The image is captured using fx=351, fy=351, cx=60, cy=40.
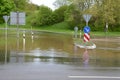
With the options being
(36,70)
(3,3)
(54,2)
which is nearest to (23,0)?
(54,2)

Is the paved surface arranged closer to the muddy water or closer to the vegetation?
the muddy water

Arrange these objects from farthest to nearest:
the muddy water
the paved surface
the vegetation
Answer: the vegetation < the muddy water < the paved surface

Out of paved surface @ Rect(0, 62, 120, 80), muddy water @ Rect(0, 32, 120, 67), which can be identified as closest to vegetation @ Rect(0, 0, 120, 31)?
muddy water @ Rect(0, 32, 120, 67)

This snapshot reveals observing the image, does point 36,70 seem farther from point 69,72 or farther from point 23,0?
point 23,0

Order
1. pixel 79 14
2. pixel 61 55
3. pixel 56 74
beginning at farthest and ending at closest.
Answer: pixel 79 14 → pixel 61 55 → pixel 56 74

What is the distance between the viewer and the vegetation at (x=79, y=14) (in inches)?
2842

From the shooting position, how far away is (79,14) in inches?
3258

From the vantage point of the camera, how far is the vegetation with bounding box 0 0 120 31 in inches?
2842

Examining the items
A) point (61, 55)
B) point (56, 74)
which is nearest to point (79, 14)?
point (61, 55)

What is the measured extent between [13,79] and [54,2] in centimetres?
10951

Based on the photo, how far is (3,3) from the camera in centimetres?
7381

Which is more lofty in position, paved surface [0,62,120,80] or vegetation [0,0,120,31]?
vegetation [0,0,120,31]

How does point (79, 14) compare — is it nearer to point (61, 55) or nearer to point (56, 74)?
point (61, 55)

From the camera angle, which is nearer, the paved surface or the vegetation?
the paved surface
